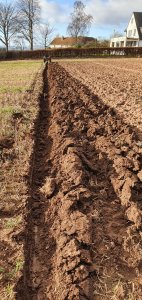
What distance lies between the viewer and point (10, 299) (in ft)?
10.7

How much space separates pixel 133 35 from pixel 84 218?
253 ft

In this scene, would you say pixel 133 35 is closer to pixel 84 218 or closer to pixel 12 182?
pixel 12 182

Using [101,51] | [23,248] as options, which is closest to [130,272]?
[23,248]

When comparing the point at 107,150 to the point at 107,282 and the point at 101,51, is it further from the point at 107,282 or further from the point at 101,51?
the point at 101,51

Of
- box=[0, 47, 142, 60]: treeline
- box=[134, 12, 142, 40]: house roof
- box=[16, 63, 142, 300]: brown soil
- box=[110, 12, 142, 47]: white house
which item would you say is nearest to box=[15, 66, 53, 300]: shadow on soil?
box=[16, 63, 142, 300]: brown soil

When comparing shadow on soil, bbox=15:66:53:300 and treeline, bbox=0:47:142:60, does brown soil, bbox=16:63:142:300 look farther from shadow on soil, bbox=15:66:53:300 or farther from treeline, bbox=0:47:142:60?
treeline, bbox=0:47:142:60

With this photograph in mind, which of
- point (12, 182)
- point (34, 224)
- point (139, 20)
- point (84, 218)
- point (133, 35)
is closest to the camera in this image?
point (84, 218)

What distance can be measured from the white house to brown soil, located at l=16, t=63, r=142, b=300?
6921 cm

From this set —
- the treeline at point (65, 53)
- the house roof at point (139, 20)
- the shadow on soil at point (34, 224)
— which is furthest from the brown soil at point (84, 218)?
the house roof at point (139, 20)

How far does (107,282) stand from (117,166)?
2601 millimetres

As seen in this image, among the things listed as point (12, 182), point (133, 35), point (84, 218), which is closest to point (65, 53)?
point (133, 35)

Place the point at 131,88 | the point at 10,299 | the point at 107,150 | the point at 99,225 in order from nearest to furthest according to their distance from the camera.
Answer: the point at 10,299 → the point at 99,225 → the point at 107,150 → the point at 131,88

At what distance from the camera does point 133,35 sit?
7669 centimetres

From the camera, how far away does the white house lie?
7335 centimetres
